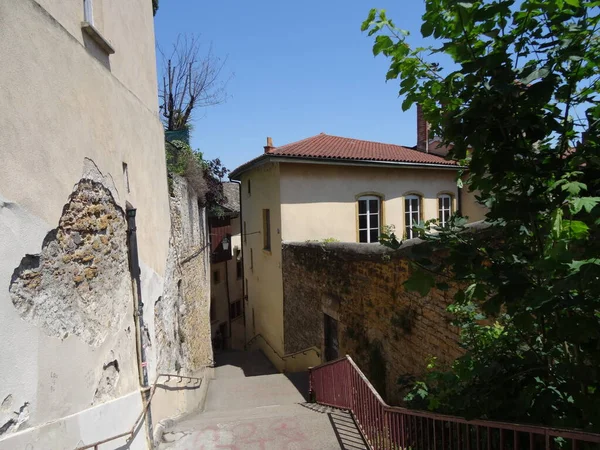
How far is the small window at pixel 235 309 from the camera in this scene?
24144 millimetres

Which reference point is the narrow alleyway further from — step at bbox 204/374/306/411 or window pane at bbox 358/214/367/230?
window pane at bbox 358/214/367/230

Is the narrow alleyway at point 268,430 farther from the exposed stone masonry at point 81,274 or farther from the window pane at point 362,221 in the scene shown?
the window pane at point 362,221

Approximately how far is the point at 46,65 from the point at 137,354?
335 cm

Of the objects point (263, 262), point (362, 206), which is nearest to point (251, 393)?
point (263, 262)

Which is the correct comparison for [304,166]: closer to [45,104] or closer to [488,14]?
[45,104]

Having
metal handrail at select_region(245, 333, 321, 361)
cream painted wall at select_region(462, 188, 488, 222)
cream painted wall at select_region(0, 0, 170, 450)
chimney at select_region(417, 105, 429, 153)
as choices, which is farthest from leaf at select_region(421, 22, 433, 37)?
chimney at select_region(417, 105, 429, 153)

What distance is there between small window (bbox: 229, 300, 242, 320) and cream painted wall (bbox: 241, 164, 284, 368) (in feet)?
22.4

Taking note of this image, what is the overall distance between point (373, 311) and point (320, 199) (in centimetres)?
555

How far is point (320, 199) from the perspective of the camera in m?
12.4

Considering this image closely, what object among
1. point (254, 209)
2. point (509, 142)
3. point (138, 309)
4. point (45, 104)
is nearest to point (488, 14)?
point (509, 142)

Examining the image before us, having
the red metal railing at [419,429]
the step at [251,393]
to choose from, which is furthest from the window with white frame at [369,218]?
the red metal railing at [419,429]

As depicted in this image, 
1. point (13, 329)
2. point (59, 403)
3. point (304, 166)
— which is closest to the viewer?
point (13, 329)

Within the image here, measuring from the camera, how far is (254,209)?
14703 mm

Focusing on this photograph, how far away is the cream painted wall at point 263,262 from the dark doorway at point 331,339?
299 centimetres
